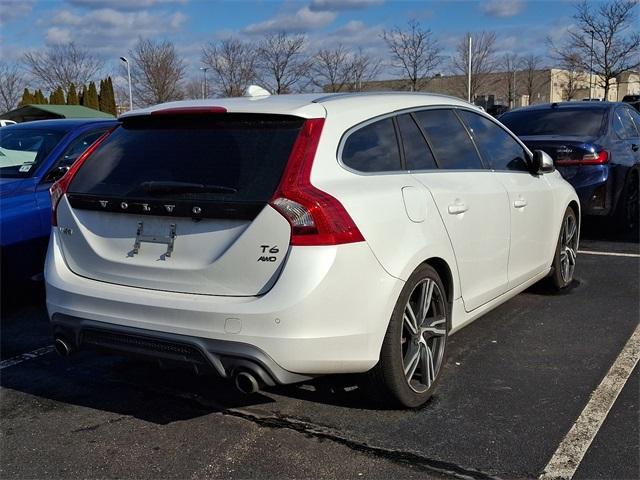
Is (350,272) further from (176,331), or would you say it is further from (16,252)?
(16,252)

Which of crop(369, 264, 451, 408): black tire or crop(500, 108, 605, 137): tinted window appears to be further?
crop(500, 108, 605, 137): tinted window

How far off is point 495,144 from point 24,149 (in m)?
4.20

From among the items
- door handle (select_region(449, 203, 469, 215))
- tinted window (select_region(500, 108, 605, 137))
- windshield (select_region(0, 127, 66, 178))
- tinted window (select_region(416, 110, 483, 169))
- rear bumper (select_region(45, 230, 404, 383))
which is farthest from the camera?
tinted window (select_region(500, 108, 605, 137))

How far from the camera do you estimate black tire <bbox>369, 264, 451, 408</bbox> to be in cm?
321

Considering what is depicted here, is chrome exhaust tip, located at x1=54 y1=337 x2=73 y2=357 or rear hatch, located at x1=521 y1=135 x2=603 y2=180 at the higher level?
rear hatch, located at x1=521 y1=135 x2=603 y2=180

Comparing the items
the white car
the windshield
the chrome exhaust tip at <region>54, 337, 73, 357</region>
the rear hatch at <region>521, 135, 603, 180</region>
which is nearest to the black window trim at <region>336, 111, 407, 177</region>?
the white car

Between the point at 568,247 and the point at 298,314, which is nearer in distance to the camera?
the point at 298,314

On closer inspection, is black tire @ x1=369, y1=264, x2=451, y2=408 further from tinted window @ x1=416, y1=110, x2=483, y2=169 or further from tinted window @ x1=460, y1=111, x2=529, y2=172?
tinted window @ x1=460, y1=111, x2=529, y2=172

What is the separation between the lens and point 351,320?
2.97 meters

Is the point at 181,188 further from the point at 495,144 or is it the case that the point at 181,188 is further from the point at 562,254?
the point at 562,254

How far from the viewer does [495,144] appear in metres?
4.65

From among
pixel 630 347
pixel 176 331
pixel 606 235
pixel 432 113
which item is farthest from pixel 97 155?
pixel 606 235

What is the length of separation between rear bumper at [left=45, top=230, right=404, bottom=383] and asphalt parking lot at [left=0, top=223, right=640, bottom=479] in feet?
1.51

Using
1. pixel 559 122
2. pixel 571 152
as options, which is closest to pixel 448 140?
pixel 571 152
